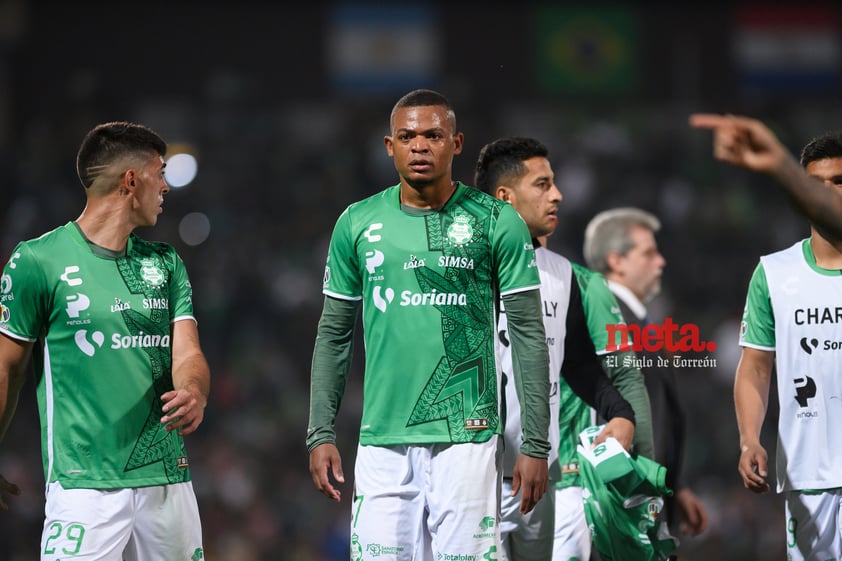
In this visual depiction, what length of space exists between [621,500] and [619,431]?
0.35 metres

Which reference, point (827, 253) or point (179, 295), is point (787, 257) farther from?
point (179, 295)

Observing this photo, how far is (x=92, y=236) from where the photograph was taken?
514 centimetres

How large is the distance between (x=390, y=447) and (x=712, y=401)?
10.3 metres

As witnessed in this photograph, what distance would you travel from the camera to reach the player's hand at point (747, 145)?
369cm

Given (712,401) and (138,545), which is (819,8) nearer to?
(712,401)

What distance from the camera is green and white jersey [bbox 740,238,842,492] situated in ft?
16.8

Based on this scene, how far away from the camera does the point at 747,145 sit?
3.75m

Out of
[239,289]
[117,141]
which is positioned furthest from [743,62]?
[117,141]

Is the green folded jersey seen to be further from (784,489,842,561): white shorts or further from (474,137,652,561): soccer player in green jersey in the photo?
(784,489,842,561): white shorts

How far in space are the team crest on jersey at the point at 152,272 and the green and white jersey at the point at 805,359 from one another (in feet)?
8.76

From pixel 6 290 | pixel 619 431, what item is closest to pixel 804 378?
pixel 619 431

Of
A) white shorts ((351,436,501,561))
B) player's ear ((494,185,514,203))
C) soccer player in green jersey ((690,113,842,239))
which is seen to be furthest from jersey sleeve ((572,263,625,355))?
soccer player in green jersey ((690,113,842,239))

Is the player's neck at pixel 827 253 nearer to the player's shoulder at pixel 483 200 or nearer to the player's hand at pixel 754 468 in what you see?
the player's hand at pixel 754 468

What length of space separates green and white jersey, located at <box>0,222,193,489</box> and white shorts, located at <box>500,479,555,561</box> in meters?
1.57
